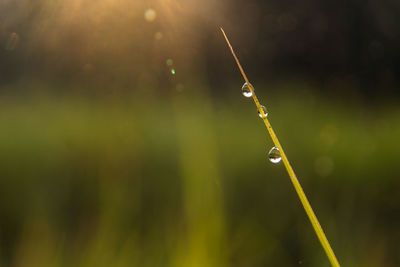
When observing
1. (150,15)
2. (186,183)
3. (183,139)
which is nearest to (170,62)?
(150,15)

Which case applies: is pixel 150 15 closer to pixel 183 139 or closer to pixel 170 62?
pixel 170 62

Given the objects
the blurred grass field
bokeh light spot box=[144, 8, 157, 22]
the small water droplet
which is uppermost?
bokeh light spot box=[144, 8, 157, 22]

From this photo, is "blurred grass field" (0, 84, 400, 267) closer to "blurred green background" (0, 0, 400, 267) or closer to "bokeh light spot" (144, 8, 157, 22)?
"blurred green background" (0, 0, 400, 267)

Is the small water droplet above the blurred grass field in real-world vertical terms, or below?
above

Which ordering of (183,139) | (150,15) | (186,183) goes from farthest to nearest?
1. (150,15)
2. (183,139)
3. (186,183)

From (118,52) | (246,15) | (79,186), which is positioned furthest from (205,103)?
(79,186)

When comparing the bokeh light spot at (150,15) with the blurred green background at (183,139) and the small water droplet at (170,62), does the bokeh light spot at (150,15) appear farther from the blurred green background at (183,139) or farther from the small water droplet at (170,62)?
the small water droplet at (170,62)

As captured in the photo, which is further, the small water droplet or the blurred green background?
the small water droplet

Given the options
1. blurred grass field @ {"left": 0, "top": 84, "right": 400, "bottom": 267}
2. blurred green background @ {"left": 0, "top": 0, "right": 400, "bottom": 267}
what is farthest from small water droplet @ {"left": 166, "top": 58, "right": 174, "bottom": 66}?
blurred grass field @ {"left": 0, "top": 84, "right": 400, "bottom": 267}
